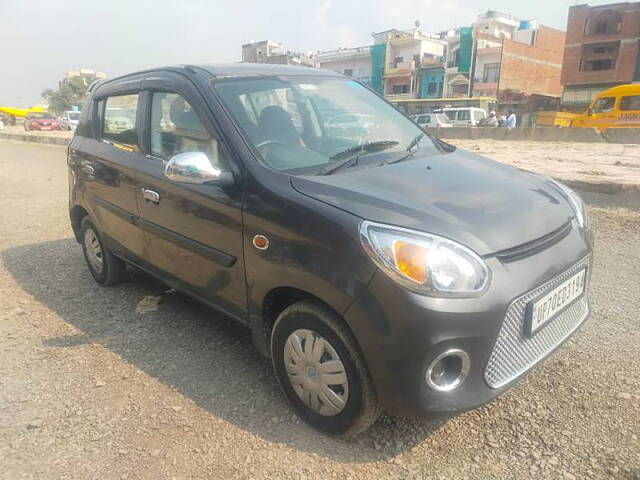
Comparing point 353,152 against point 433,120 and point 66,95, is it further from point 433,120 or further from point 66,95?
point 66,95

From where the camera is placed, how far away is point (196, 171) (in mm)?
2535

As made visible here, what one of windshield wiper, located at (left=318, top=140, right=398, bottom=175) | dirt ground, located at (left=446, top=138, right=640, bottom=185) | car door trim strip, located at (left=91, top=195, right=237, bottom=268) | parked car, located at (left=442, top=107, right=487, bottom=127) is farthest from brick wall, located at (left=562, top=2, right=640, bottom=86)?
car door trim strip, located at (left=91, top=195, right=237, bottom=268)

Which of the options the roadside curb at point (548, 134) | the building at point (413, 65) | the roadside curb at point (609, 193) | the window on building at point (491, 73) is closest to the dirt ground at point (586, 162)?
the roadside curb at point (609, 193)

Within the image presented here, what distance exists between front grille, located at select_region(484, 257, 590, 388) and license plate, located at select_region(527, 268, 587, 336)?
27mm

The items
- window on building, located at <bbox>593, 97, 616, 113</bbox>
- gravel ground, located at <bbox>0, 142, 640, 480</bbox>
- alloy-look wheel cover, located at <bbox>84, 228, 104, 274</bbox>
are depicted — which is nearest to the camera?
gravel ground, located at <bbox>0, 142, 640, 480</bbox>

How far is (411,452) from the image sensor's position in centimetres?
234

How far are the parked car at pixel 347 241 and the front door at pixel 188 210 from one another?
12mm

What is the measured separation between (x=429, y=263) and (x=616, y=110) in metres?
25.2

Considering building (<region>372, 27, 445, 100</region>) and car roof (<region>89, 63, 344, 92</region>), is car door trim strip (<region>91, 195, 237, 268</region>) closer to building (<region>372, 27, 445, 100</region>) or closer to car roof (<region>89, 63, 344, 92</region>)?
car roof (<region>89, 63, 344, 92</region>)

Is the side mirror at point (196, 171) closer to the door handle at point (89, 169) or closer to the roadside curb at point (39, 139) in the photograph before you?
the door handle at point (89, 169)

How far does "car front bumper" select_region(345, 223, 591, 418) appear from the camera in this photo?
6.43ft

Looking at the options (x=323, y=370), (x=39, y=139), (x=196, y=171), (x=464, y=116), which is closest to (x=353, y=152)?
(x=196, y=171)

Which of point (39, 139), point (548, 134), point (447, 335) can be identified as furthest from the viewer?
point (39, 139)

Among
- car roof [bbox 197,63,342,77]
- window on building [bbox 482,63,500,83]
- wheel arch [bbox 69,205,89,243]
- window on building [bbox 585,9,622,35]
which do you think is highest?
window on building [bbox 585,9,622,35]
